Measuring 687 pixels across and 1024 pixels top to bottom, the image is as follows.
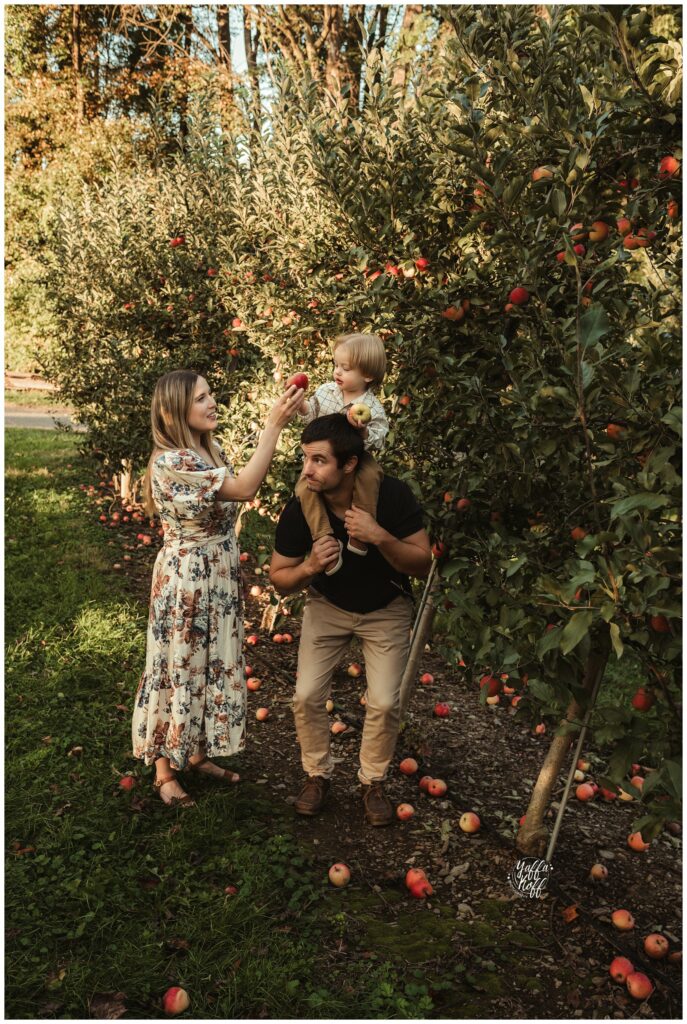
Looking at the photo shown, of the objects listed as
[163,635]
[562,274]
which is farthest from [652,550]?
[163,635]

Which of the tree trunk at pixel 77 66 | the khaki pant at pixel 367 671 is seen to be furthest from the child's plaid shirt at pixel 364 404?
Result: the tree trunk at pixel 77 66

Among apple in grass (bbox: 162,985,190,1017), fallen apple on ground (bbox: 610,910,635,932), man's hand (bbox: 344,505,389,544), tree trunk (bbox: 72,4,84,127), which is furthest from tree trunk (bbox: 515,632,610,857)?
tree trunk (bbox: 72,4,84,127)

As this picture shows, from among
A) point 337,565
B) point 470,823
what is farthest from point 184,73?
point 470,823

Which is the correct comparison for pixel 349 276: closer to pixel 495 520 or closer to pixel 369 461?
pixel 369 461

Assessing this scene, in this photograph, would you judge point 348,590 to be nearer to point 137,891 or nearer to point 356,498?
point 356,498

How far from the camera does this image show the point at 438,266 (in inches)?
135

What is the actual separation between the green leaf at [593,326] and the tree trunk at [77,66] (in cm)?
1906

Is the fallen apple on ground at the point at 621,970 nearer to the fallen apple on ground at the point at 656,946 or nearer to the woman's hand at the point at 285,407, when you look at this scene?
the fallen apple on ground at the point at 656,946

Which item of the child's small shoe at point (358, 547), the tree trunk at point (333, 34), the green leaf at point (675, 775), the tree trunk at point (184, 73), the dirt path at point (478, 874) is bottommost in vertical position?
the dirt path at point (478, 874)

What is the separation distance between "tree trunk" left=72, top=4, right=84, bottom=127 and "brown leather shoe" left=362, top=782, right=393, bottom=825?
1862 centimetres

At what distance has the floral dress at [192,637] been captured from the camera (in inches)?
131

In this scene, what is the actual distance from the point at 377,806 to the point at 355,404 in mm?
1775

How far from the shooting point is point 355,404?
317 cm

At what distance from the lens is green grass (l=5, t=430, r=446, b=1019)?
2486mm
